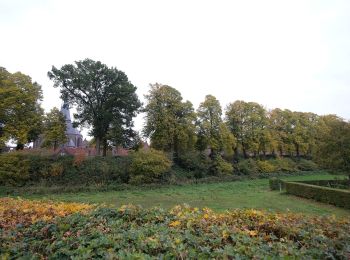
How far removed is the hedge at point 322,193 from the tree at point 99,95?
18955 millimetres

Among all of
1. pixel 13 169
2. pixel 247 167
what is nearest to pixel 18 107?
pixel 13 169

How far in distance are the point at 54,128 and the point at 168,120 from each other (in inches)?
514

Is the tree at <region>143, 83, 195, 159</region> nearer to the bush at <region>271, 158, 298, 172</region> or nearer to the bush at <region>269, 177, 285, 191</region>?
the bush at <region>269, 177, 285, 191</region>

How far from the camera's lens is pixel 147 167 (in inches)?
1006

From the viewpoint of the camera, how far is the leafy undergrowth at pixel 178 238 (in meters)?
3.00

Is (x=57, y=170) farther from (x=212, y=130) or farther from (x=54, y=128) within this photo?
(x=212, y=130)

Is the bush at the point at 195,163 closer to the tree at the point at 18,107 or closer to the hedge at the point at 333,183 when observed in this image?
the hedge at the point at 333,183

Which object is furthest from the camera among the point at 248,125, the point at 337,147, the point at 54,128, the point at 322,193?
the point at 248,125

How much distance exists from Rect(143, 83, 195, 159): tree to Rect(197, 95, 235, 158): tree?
2345 mm

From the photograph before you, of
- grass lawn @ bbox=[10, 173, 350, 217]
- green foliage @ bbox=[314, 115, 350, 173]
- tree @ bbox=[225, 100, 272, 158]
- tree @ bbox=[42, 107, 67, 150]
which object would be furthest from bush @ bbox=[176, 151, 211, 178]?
tree @ bbox=[42, 107, 67, 150]

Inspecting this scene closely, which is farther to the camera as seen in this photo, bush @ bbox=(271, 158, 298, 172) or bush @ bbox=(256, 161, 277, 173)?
bush @ bbox=(271, 158, 298, 172)

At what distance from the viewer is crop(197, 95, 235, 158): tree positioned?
34.8m

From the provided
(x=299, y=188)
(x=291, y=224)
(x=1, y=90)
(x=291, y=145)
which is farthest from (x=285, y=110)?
(x=291, y=224)

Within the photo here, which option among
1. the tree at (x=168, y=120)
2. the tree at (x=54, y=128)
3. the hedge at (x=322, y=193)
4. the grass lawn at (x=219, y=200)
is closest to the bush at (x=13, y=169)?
Answer: the grass lawn at (x=219, y=200)
